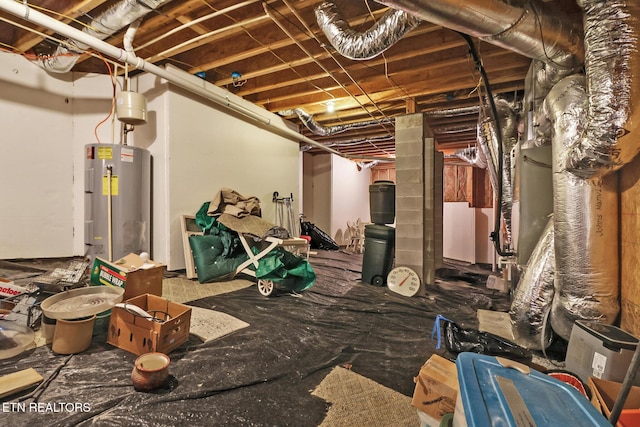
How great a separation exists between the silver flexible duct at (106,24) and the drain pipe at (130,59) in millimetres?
154

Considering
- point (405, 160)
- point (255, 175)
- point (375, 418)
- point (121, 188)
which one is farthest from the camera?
point (255, 175)

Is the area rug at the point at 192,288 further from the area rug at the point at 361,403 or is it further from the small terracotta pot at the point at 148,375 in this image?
the area rug at the point at 361,403

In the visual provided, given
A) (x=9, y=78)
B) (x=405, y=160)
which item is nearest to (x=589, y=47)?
(x=405, y=160)

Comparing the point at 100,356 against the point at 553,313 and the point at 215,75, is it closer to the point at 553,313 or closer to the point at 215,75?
the point at 553,313

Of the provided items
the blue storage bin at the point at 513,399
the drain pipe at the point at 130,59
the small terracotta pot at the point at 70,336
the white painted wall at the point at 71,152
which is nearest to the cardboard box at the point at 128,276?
the small terracotta pot at the point at 70,336

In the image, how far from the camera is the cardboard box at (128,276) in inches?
79.3

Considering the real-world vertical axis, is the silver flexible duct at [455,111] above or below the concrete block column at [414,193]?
above

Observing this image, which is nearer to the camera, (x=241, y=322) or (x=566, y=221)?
(x=566, y=221)

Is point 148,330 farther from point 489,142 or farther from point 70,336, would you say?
point 489,142

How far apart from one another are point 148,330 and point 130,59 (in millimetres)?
2625

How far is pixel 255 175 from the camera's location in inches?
186

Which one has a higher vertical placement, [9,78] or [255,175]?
[9,78]

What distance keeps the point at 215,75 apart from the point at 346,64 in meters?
1.79

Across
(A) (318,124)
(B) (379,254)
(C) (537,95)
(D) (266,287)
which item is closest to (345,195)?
(A) (318,124)
